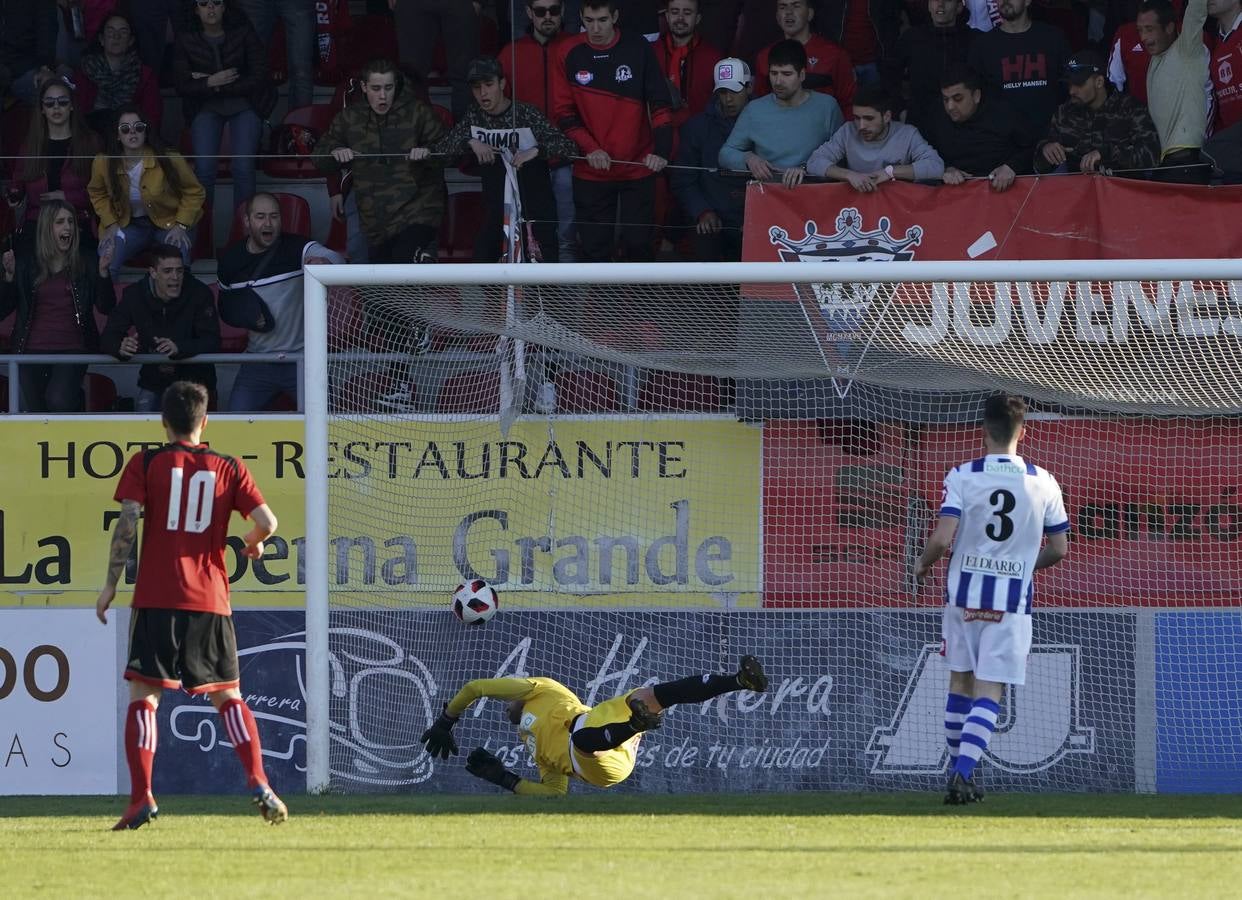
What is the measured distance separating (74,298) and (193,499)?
12.9 ft

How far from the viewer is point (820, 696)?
355 inches

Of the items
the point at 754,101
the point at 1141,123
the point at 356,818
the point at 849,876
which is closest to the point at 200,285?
the point at 754,101

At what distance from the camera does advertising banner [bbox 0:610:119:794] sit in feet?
29.6

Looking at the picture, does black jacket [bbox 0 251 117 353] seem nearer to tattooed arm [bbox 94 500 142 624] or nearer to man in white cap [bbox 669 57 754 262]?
man in white cap [bbox 669 57 754 262]

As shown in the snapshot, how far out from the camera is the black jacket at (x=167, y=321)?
9.45 meters

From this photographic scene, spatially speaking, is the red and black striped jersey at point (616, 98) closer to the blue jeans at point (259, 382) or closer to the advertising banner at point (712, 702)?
the blue jeans at point (259, 382)

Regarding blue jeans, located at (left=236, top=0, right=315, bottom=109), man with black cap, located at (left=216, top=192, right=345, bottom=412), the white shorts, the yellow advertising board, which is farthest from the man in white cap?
the white shorts

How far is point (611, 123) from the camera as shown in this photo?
990 cm

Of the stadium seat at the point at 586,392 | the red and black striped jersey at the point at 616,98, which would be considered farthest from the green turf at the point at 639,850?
the red and black striped jersey at the point at 616,98

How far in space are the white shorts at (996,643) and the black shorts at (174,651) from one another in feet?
9.70

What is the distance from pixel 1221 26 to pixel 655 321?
3657 millimetres

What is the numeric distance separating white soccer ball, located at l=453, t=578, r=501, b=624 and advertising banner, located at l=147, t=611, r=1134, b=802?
849 millimetres

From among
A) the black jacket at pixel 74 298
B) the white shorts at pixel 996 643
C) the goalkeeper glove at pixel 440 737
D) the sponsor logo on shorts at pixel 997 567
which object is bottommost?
the goalkeeper glove at pixel 440 737

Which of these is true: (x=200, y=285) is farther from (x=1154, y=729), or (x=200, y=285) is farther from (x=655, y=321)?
(x=1154, y=729)
